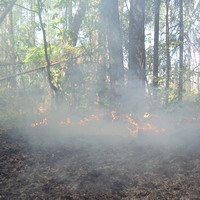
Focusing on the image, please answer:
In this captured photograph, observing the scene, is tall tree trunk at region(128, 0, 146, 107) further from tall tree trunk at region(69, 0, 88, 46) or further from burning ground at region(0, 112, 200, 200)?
tall tree trunk at region(69, 0, 88, 46)

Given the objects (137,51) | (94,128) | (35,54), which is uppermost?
(35,54)

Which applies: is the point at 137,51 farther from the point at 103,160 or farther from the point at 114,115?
the point at 103,160

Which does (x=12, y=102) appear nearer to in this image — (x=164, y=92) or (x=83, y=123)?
(x=83, y=123)

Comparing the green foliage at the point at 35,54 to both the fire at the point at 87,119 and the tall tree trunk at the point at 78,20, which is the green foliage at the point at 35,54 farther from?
the fire at the point at 87,119

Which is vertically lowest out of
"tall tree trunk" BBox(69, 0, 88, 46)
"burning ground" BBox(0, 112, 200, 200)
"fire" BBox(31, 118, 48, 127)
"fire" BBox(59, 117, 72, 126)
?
"burning ground" BBox(0, 112, 200, 200)

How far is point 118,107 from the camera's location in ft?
26.2

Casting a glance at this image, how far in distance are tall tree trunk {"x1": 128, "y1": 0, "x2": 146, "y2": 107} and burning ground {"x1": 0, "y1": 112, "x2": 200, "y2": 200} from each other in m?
1.21

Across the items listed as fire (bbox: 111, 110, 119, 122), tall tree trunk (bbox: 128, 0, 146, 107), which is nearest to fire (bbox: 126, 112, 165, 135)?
fire (bbox: 111, 110, 119, 122)

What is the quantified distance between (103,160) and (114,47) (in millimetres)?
4440

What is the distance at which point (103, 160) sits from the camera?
16.3 feet

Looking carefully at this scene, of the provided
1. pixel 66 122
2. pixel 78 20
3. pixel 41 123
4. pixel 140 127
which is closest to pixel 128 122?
pixel 140 127

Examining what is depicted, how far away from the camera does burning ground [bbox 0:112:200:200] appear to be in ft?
12.7

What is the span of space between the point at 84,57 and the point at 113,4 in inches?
86.4

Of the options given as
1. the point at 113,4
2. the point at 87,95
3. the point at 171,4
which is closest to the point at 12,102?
the point at 87,95
